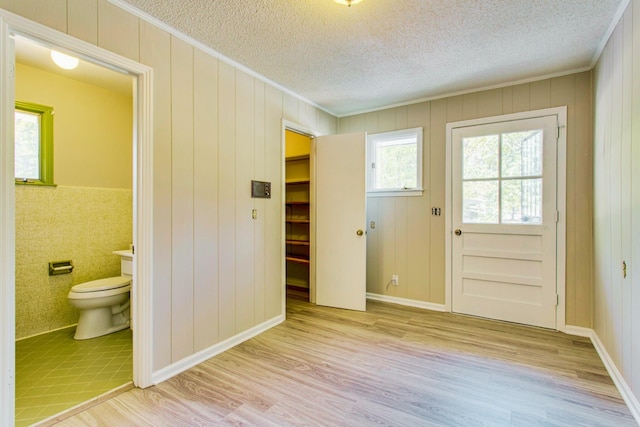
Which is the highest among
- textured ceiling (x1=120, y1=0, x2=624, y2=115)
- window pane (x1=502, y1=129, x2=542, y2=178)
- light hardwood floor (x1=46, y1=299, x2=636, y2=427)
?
textured ceiling (x1=120, y1=0, x2=624, y2=115)

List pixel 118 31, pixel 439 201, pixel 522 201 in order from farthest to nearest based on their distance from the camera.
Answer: pixel 439 201 < pixel 522 201 < pixel 118 31

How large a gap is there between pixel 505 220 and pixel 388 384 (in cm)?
216

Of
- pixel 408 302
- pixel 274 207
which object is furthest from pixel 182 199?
pixel 408 302

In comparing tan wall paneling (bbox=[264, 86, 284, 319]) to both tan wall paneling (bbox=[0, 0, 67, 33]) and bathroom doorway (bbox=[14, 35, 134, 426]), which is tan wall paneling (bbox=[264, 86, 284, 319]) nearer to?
bathroom doorway (bbox=[14, 35, 134, 426])

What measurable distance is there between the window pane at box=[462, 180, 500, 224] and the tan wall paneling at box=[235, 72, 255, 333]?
7.71 feet

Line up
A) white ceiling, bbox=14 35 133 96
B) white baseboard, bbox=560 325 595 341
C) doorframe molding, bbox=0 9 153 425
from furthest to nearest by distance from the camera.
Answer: white baseboard, bbox=560 325 595 341 < white ceiling, bbox=14 35 133 96 < doorframe molding, bbox=0 9 153 425

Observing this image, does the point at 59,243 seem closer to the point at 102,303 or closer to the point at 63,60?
the point at 102,303

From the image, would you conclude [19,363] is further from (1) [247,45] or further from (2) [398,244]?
(2) [398,244]

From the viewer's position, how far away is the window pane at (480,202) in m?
3.25

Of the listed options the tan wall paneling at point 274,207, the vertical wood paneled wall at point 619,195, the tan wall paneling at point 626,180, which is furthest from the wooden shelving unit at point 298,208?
Result: the tan wall paneling at point 626,180

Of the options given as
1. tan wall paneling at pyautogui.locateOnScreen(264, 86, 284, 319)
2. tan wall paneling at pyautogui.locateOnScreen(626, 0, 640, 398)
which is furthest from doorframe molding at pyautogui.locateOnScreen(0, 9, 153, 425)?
tan wall paneling at pyautogui.locateOnScreen(626, 0, 640, 398)

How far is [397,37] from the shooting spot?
232cm

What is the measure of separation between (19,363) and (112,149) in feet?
7.26

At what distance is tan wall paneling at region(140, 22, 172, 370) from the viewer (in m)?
2.10
